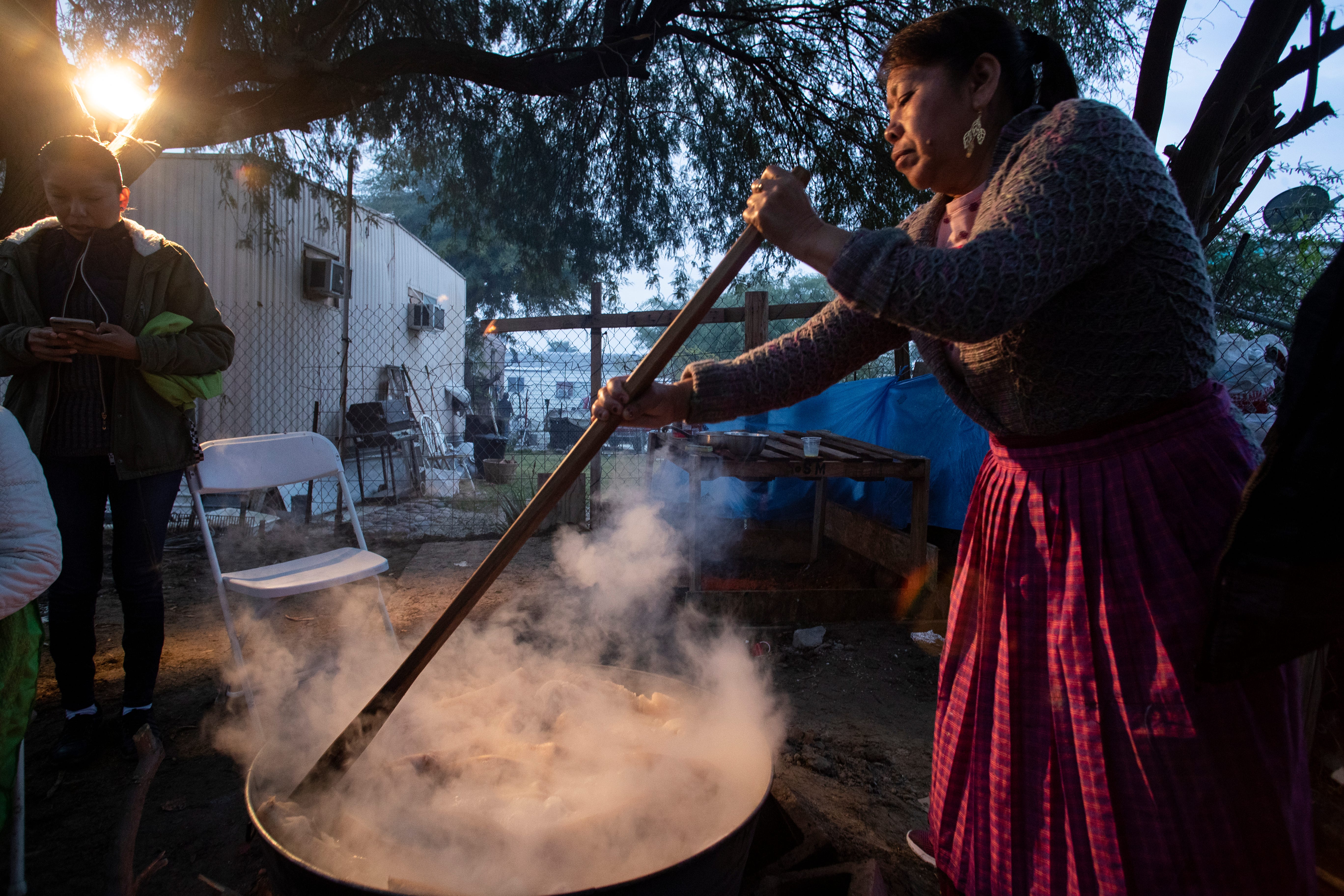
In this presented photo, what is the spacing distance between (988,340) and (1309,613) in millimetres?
559

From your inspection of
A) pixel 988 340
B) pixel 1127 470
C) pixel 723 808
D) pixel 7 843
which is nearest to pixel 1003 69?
pixel 988 340

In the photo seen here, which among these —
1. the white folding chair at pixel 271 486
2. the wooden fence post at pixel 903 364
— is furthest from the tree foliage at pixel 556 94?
the white folding chair at pixel 271 486

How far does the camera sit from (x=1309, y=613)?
0.92 m

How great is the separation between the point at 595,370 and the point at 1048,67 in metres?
5.31

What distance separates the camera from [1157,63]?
3.30 metres

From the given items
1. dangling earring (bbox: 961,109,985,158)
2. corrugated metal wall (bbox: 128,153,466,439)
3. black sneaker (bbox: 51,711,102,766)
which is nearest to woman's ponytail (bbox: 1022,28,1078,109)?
dangling earring (bbox: 961,109,985,158)

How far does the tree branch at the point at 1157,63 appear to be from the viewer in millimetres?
3258

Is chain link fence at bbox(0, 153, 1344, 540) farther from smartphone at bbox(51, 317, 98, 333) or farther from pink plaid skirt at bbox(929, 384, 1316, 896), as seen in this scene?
smartphone at bbox(51, 317, 98, 333)

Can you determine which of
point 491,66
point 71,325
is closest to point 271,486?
point 71,325

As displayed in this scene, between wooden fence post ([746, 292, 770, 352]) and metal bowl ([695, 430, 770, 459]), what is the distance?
1263mm

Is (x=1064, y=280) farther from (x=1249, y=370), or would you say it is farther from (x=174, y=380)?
(x=1249, y=370)

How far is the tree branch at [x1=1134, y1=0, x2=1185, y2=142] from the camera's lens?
3.26 metres

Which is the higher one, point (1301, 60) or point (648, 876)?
point (1301, 60)

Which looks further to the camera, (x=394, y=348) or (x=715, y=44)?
(x=394, y=348)
